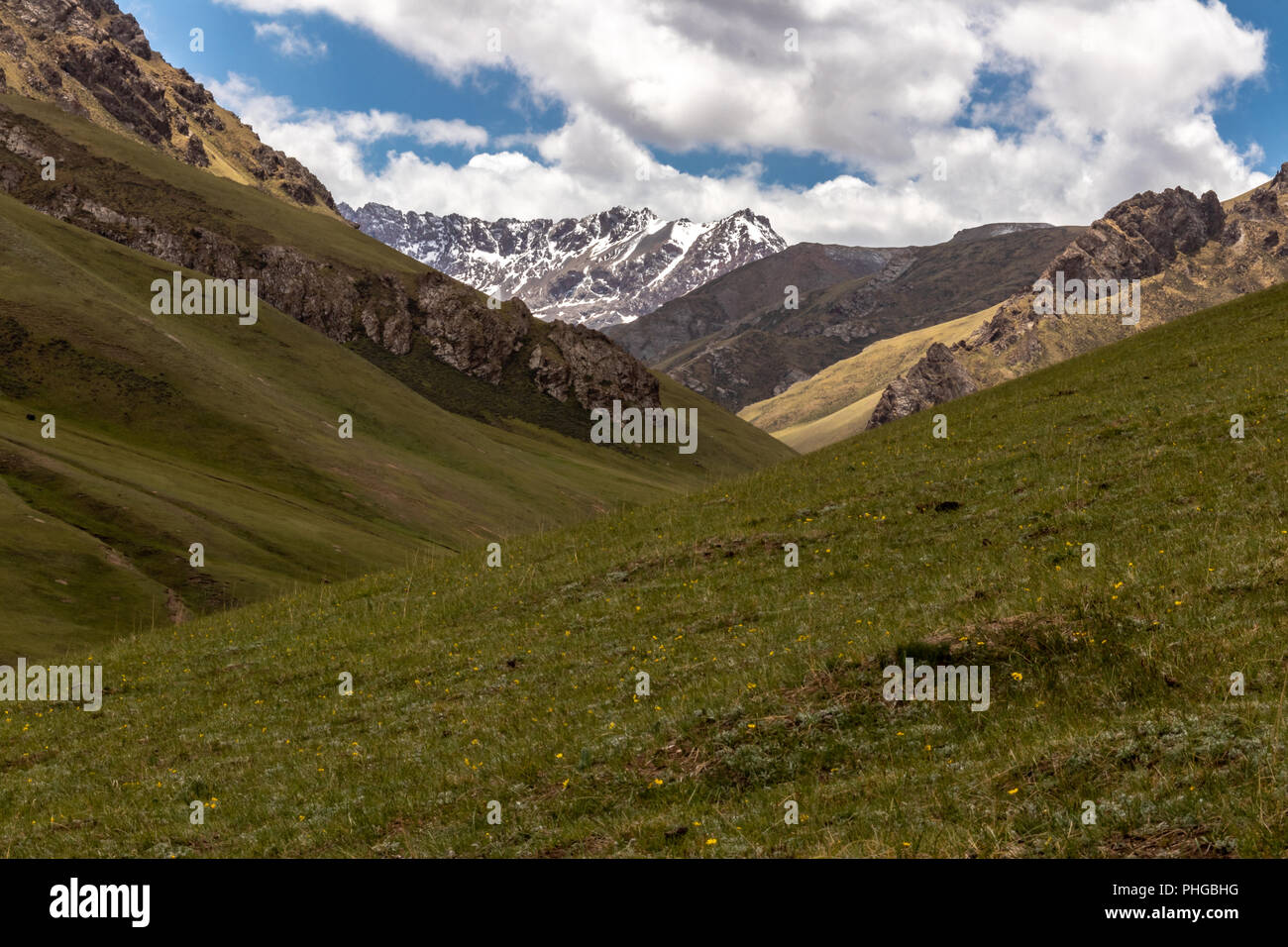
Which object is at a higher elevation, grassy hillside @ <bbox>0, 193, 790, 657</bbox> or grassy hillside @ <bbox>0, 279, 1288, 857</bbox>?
grassy hillside @ <bbox>0, 193, 790, 657</bbox>

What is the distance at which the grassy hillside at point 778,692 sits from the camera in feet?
34.3

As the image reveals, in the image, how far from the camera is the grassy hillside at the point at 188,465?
58594 mm

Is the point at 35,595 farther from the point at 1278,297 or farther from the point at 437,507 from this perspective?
the point at 1278,297

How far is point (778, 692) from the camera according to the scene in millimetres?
15062

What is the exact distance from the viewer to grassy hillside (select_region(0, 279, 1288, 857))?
Result: 10455 mm

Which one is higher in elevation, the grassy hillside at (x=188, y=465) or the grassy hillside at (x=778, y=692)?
the grassy hillside at (x=188, y=465)

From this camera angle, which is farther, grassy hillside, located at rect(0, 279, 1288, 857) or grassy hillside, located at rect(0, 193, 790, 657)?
grassy hillside, located at rect(0, 193, 790, 657)

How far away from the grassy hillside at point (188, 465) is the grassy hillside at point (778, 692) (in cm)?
1689

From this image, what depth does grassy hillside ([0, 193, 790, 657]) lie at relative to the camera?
192 ft

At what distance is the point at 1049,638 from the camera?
48.8 ft

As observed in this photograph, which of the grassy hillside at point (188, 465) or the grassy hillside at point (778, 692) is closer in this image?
the grassy hillside at point (778, 692)

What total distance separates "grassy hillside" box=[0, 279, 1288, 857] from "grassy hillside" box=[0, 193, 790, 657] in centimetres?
1689
